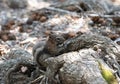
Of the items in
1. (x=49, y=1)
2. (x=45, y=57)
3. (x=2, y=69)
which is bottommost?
(x=49, y=1)

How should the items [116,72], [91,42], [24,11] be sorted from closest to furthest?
[116,72] < [91,42] < [24,11]

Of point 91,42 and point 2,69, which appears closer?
point 91,42

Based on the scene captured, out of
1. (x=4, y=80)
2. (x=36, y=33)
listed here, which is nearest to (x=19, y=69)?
(x=4, y=80)

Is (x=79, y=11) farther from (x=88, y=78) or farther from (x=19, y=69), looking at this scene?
(x=88, y=78)

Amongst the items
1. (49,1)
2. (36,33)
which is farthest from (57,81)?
(49,1)

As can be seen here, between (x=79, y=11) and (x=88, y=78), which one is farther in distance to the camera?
(x=79, y=11)

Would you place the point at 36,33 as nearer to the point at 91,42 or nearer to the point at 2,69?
the point at 2,69

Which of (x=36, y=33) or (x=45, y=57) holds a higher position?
(x=45, y=57)

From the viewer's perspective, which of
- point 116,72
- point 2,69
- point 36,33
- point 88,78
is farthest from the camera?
point 36,33

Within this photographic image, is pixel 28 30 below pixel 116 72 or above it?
below
